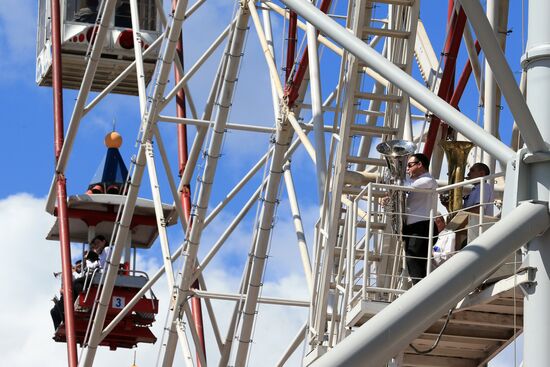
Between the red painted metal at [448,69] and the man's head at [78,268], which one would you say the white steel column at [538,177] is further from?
the man's head at [78,268]

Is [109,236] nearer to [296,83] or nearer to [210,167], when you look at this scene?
[210,167]

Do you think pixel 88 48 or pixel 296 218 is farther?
pixel 88 48

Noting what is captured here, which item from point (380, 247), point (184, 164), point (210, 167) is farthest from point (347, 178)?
point (184, 164)

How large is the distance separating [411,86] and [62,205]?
1773cm

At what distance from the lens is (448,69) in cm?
2083

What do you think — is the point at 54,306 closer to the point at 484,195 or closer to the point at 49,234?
the point at 49,234

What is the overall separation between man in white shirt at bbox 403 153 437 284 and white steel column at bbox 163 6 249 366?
7142mm

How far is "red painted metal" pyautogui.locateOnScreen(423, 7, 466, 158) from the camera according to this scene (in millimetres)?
20297

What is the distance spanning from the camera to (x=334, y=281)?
18.2 m

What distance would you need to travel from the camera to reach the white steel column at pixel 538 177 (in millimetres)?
12141

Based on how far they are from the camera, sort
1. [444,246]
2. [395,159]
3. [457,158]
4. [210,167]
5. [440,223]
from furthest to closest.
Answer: [210,167]
[457,158]
[395,159]
[440,223]
[444,246]

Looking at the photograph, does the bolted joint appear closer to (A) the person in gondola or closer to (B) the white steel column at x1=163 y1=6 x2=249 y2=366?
(B) the white steel column at x1=163 y1=6 x2=249 y2=366

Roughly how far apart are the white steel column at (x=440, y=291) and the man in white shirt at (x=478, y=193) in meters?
3.69

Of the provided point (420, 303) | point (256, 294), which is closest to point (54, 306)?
point (256, 294)
